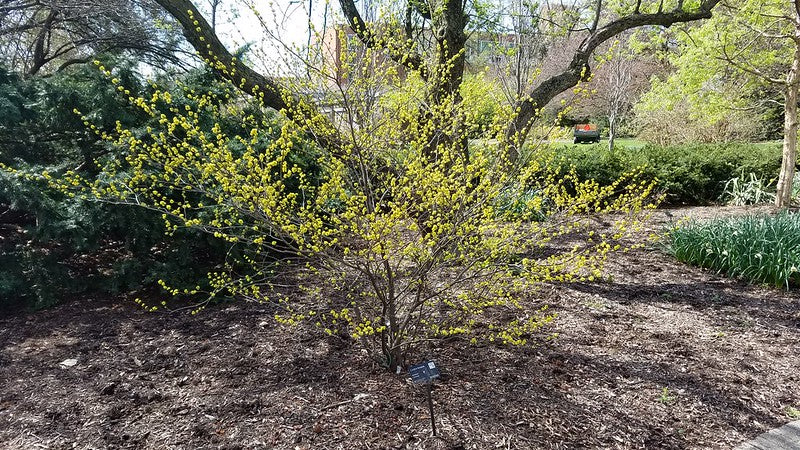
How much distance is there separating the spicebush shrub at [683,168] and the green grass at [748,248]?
2599 mm

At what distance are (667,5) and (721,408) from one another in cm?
637

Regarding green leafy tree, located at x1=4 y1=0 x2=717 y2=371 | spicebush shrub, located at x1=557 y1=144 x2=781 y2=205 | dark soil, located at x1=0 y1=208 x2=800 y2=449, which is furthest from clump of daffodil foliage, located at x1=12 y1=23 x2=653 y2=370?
spicebush shrub, located at x1=557 y1=144 x2=781 y2=205

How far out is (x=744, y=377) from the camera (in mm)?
2840

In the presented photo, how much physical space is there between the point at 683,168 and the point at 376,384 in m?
7.14

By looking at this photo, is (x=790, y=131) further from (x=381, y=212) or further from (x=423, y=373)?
(x=423, y=373)

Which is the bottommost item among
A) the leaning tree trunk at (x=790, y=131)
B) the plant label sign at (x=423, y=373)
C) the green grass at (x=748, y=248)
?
the green grass at (x=748, y=248)

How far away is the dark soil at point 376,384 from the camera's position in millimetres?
2307

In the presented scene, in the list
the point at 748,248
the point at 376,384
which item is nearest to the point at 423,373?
the point at 376,384

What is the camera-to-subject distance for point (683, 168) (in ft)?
24.6

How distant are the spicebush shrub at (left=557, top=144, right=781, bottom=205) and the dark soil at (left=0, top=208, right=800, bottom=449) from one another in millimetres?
4062

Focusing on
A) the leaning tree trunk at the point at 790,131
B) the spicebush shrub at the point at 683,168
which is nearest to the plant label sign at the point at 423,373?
the spicebush shrub at the point at 683,168

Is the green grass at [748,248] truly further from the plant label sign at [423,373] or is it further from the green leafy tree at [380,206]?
the plant label sign at [423,373]

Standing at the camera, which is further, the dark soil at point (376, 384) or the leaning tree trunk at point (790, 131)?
the leaning tree trunk at point (790, 131)

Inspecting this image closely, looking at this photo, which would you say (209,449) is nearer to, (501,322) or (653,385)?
(501,322)
